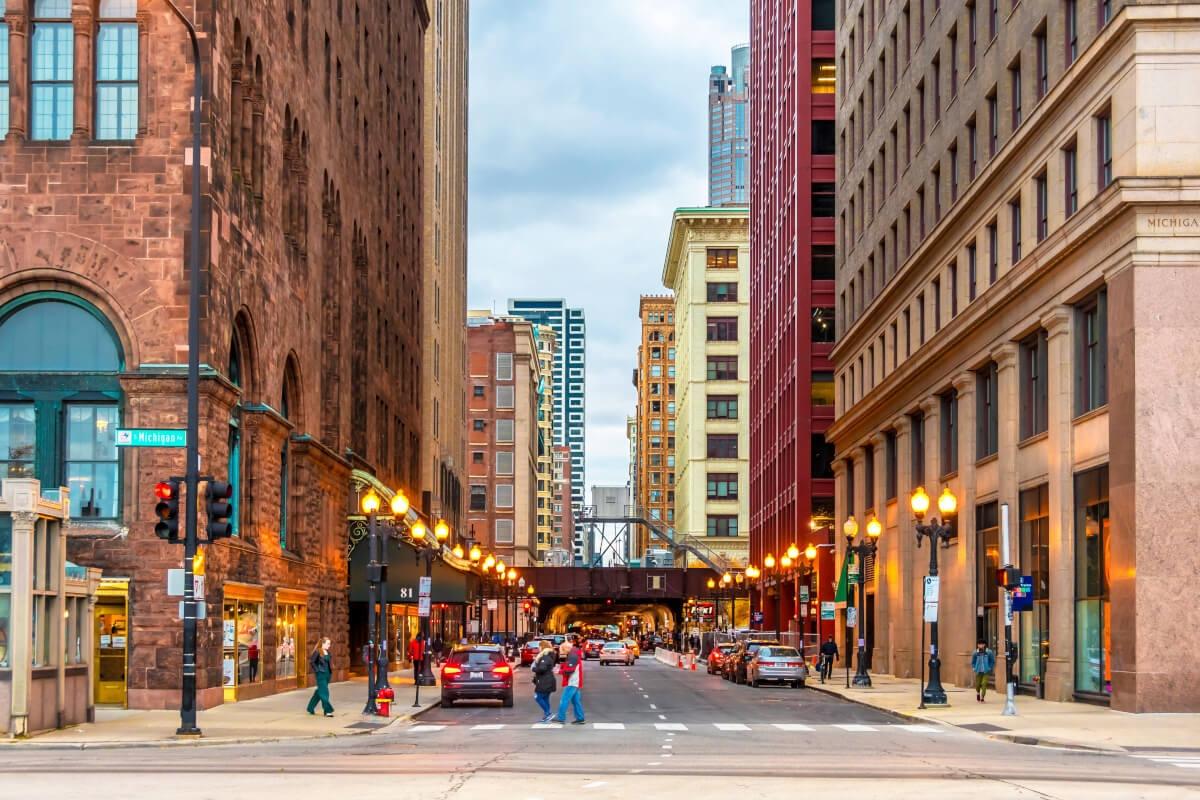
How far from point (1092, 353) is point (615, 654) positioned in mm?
53840

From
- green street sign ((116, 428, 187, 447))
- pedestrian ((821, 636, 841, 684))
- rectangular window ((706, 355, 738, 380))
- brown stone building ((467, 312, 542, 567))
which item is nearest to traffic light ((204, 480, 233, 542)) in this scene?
green street sign ((116, 428, 187, 447))

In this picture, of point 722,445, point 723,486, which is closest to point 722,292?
point 722,445

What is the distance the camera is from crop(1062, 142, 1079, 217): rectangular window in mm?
41438

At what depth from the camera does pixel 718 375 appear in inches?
6255

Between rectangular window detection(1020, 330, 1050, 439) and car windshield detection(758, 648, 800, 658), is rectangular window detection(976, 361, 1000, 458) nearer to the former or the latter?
rectangular window detection(1020, 330, 1050, 439)

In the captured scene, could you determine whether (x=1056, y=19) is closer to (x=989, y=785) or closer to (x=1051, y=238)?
(x=1051, y=238)

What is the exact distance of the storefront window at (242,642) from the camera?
4081 cm

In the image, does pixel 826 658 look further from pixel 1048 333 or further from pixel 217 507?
pixel 217 507

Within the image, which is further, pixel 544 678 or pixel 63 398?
pixel 63 398

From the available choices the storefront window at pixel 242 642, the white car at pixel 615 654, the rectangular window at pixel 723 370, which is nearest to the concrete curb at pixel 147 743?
the storefront window at pixel 242 642

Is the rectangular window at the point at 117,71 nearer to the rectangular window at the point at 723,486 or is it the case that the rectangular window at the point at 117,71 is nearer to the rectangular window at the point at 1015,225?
the rectangular window at the point at 1015,225

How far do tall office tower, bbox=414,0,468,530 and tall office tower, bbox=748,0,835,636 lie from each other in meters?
22.0

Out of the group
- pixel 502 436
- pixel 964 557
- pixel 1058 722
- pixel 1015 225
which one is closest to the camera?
pixel 1058 722

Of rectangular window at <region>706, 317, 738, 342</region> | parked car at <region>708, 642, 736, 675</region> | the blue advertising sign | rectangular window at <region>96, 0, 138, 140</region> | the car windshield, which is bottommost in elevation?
parked car at <region>708, 642, 736, 675</region>
